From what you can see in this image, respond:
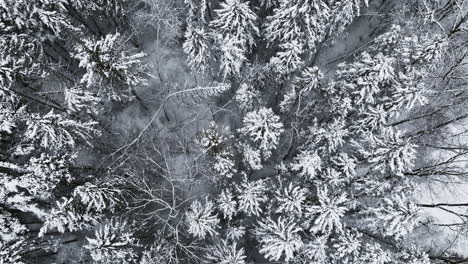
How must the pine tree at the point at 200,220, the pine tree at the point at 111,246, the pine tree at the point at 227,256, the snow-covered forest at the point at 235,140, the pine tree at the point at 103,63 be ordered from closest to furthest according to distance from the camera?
1. the pine tree at the point at 111,246
2. the pine tree at the point at 103,63
3. the snow-covered forest at the point at 235,140
4. the pine tree at the point at 200,220
5. the pine tree at the point at 227,256

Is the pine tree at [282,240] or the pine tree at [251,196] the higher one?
the pine tree at [251,196]

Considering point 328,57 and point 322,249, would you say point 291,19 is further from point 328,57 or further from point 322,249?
point 322,249

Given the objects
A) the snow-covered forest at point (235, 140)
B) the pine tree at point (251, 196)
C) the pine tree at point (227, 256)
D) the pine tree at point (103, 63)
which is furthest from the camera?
the pine tree at point (251, 196)

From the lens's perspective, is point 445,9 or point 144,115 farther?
point 144,115

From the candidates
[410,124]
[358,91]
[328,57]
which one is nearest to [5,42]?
[358,91]

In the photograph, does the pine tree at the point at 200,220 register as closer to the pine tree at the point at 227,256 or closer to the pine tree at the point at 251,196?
the pine tree at the point at 227,256

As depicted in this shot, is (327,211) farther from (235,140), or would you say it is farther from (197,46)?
(197,46)

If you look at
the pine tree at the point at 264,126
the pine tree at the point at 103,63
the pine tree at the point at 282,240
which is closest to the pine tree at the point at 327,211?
the pine tree at the point at 282,240

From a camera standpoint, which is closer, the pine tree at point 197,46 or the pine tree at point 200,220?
the pine tree at point 200,220

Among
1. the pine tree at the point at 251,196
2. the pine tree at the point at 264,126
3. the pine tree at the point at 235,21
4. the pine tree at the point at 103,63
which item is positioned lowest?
the pine tree at the point at 251,196
